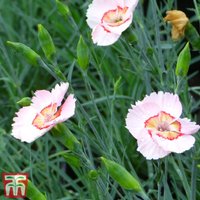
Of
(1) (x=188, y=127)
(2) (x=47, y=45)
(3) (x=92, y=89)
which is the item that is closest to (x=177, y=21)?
(2) (x=47, y=45)

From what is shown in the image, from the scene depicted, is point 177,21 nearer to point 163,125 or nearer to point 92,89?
point 163,125

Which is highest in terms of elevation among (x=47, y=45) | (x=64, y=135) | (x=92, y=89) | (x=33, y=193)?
(x=47, y=45)

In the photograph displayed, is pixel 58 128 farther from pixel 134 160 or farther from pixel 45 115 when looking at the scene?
pixel 134 160

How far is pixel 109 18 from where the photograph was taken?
49.0 inches

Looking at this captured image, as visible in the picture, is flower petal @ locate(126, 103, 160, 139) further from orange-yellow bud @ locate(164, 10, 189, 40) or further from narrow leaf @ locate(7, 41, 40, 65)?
orange-yellow bud @ locate(164, 10, 189, 40)

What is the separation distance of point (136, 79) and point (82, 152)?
0.98 meters

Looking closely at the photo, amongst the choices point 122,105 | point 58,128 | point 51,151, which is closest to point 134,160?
point 122,105

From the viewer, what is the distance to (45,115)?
1.08 metres

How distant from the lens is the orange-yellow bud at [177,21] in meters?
1.37

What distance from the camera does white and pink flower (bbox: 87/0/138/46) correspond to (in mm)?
1176

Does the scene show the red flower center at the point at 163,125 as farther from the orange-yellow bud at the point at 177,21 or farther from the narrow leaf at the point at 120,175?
the orange-yellow bud at the point at 177,21

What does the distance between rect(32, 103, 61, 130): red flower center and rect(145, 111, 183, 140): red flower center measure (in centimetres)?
16

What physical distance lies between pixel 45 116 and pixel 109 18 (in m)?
0.28

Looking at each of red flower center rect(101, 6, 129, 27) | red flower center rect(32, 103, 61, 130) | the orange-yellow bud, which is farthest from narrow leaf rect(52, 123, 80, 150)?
the orange-yellow bud
